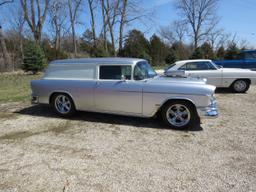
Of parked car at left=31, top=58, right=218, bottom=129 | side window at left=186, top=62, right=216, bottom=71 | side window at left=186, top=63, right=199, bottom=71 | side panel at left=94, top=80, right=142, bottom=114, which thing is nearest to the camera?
parked car at left=31, top=58, right=218, bottom=129

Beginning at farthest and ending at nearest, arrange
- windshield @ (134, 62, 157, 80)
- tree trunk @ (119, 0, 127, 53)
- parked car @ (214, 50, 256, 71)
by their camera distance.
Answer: tree trunk @ (119, 0, 127, 53) → parked car @ (214, 50, 256, 71) → windshield @ (134, 62, 157, 80)

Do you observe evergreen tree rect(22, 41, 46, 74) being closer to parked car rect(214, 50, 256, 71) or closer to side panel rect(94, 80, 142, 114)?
parked car rect(214, 50, 256, 71)

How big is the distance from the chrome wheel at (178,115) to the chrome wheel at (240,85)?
5.26m

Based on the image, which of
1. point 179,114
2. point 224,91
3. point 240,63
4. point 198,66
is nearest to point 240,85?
point 224,91

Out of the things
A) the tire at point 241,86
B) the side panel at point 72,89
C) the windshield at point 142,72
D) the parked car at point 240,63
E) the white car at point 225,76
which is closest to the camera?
the windshield at point 142,72

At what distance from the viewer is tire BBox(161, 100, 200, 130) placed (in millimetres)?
4352

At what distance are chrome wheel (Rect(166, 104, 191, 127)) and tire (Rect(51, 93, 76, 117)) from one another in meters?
2.59

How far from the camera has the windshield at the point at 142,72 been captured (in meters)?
4.69

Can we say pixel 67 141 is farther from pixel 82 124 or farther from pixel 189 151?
pixel 189 151

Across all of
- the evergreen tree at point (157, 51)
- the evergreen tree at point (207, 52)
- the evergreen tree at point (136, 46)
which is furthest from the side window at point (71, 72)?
the evergreen tree at point (207, 52)

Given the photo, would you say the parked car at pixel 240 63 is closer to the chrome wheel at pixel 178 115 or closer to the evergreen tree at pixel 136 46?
the chrome wheel at pixel 178 115

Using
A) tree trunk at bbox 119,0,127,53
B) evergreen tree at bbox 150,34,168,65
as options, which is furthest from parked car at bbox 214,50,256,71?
tree trunk at bbox 119,0,127,53

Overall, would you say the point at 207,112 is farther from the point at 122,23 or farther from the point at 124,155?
the point at 122,23

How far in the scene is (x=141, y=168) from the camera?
296 centimetres
